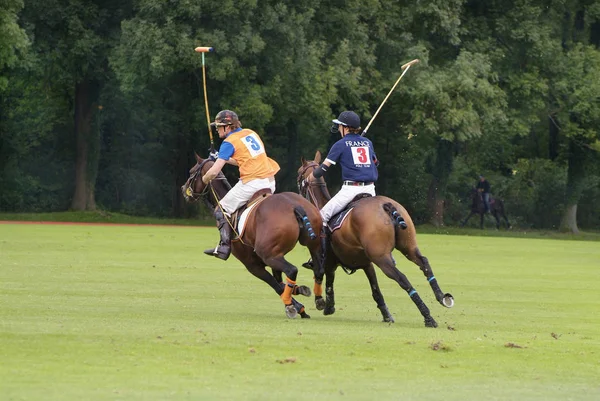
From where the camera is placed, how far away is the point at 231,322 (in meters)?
13.9

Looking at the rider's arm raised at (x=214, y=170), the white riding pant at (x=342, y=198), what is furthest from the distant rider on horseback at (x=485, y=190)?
the white riding pant at (x=342, y=198)

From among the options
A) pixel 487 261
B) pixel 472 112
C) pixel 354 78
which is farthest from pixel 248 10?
pixel 487 261

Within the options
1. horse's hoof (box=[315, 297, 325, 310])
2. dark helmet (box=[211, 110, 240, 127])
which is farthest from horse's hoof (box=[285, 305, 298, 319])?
dark helmet (box=[211, 110, 240, 127])

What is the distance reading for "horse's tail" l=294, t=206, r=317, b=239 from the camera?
14641 mm

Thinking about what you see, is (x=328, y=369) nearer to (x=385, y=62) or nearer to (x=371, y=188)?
(x=371, y=188)

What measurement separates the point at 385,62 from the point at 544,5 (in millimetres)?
6306

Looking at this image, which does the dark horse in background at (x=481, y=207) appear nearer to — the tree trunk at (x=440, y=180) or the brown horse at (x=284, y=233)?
the tree trunk at (x=440, y=180)

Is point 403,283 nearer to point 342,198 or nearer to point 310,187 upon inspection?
Answer: point 342,198

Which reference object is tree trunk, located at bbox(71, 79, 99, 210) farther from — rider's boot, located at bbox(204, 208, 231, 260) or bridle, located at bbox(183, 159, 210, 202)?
rider's boot, located at bbox(204, 208, 231, 260)

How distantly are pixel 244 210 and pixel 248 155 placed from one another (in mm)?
705

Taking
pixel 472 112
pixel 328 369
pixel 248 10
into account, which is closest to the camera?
pixel 328 369

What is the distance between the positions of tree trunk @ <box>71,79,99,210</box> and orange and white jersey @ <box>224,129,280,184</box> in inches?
1265

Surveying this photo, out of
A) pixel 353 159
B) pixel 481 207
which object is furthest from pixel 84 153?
pixel 353 159

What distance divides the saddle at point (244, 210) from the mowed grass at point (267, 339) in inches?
37.9
